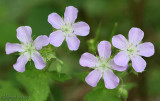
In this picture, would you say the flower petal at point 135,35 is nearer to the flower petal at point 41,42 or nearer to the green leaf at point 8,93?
the flower petal at point 41,42

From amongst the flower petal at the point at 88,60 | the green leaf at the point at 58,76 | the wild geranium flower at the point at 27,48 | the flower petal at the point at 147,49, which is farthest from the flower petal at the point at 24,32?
the flower petal at the point at 147,49

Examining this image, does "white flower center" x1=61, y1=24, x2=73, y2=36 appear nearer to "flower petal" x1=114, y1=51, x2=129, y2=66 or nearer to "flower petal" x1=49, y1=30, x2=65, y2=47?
"flower petal" x1=49, y1=30, x2=65, y2=47

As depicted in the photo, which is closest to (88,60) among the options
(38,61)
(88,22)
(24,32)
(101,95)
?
(101,95)

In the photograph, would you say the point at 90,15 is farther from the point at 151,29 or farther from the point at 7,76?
the point at 7,76

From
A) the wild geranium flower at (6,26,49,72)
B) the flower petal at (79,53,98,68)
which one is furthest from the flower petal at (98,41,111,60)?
the wild geranium flower at (6,26,49,72)

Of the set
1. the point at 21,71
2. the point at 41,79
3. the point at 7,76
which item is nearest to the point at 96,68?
the point at 41,79

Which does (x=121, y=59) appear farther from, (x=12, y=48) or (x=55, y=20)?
(x=12, y=48)
